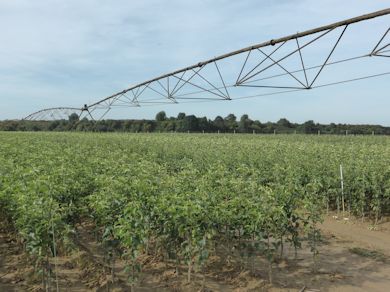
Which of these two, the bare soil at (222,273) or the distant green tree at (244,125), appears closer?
the bare soil at (222,273)

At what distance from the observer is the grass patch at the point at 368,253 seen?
8.45 meters

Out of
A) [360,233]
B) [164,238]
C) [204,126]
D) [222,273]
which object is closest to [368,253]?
[360,233]

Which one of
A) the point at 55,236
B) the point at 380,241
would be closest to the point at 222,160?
the point at 380,241

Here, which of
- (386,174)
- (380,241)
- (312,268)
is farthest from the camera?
(386,174)

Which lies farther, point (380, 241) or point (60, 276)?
point (380, 241)

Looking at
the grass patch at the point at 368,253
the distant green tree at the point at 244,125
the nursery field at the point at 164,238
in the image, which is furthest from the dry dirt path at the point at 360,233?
the distant green tree at the point at 244,125

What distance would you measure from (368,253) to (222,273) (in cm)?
343

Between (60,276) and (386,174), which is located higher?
(386,174)

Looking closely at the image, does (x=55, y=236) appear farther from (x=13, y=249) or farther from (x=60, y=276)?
(x=13, y=249)

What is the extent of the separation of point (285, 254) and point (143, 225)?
12.6 ft

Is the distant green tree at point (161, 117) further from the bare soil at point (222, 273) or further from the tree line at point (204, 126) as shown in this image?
the bare soil at point (222, 273)

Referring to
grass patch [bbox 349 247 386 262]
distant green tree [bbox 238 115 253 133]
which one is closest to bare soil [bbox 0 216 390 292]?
grass patch [bbox 349 247 386 262]

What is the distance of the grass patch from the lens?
27.7ft

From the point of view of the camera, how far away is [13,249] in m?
8.26
